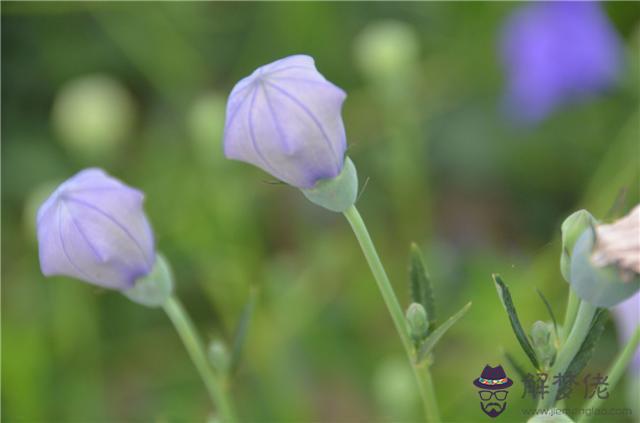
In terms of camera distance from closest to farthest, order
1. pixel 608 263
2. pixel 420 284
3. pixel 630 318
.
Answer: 1. pixel 608 263
2. pixel 420 284
3. pixel 630 318

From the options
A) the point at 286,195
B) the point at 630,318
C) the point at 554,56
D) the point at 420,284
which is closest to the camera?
the point at 420,284

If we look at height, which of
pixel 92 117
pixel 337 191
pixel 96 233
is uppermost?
pixel 337 191

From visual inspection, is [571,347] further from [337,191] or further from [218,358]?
[218,358]

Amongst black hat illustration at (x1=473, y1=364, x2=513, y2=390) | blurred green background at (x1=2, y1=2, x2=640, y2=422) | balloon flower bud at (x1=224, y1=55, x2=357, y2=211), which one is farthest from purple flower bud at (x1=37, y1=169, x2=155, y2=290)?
blurred green background at (x1=2, y1=2, x2=640, y2=422)

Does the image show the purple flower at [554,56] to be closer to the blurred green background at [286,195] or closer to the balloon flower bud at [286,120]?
the blurred green background at [286,195]

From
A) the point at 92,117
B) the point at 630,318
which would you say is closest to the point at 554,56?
the point at 92,117

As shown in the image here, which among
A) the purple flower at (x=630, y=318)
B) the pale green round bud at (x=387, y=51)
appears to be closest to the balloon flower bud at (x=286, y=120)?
the purple flower at (x=630, y=318)

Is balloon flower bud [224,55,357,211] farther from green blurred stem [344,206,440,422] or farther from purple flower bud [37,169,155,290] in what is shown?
purple flower bud [37,169,155,290]
